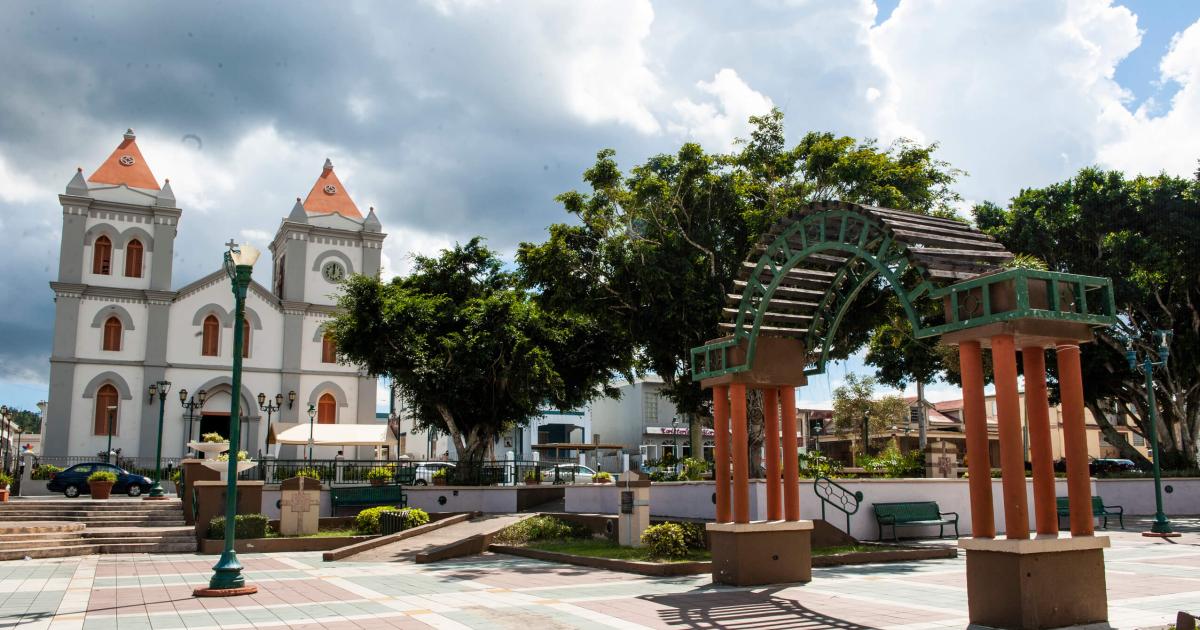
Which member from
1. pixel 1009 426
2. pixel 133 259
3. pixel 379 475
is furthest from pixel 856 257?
pixel 133 259

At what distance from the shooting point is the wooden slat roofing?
898cm

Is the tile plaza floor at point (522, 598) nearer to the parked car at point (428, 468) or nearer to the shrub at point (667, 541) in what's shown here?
the shrub at point (667, 541)

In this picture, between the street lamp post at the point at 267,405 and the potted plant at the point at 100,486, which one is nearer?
the potted plant at the point at 100,486

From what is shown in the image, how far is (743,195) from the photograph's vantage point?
815 inches

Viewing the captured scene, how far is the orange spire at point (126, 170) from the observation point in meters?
42.2

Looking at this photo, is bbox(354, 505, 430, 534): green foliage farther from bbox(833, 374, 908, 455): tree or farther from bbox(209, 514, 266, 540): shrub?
bbox(833, 374, 908, 455): tree

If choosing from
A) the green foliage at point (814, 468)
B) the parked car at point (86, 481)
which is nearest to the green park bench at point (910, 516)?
the green foliage at point (814, 468)

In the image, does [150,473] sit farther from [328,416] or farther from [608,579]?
[608,579]

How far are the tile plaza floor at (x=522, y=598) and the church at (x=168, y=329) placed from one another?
2654 centimetres

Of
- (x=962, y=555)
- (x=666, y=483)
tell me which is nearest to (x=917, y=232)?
(x=962, y=555)

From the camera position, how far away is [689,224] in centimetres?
2095

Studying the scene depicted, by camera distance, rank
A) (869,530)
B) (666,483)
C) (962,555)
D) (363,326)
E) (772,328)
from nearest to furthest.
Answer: (772,328), (962,555), (869,530), (666,483), (363,326)

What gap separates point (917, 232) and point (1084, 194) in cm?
2449

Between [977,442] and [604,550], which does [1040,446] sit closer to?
[977,442]
